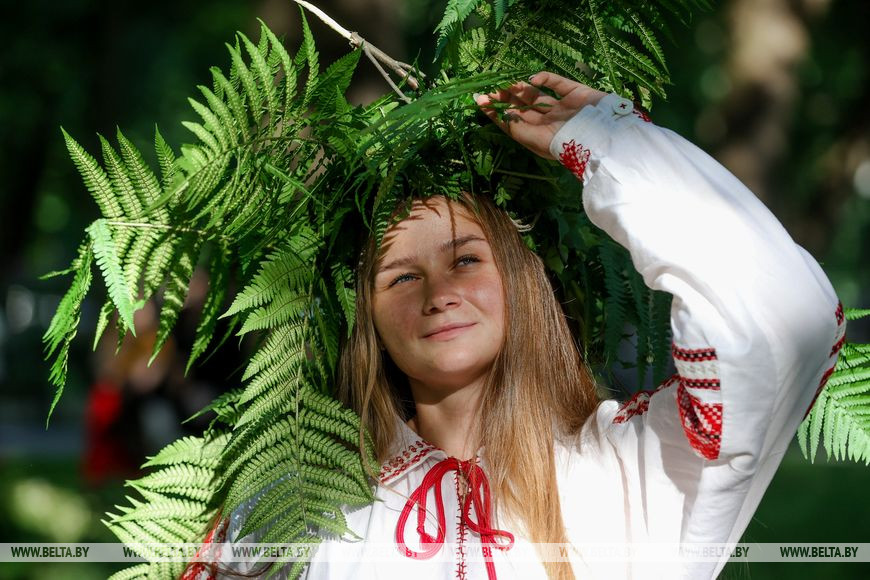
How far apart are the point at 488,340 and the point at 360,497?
47 centimetres

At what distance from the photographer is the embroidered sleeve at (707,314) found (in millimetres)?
1822

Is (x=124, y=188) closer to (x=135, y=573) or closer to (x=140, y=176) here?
(x=140, y=176)

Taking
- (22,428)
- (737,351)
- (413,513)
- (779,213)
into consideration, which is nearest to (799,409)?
(737,351)

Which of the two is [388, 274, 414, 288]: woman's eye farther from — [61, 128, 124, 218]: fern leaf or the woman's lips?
[61, 128, 124, 218]: fern leaf

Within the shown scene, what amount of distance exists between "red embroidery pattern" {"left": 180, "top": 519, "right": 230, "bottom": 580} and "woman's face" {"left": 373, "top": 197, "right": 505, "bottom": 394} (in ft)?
2.00

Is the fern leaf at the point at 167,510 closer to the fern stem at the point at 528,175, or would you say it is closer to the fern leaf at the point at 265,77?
the fern leaf at the point at 265,77

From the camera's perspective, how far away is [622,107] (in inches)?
80.7

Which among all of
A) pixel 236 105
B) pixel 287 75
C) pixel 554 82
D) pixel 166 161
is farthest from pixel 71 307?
pixel 554 82

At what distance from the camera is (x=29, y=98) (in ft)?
45.7

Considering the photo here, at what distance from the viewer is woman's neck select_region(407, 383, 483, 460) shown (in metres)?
2.38

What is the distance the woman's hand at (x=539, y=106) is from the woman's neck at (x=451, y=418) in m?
0.63

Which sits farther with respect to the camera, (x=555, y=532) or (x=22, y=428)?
(x=22, y=428)

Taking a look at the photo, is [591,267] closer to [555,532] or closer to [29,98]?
[555,532]

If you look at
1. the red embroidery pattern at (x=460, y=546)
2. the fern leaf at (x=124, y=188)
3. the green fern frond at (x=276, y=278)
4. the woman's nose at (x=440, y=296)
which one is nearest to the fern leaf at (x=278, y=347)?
the green fern frond at (x=276, y=278)
